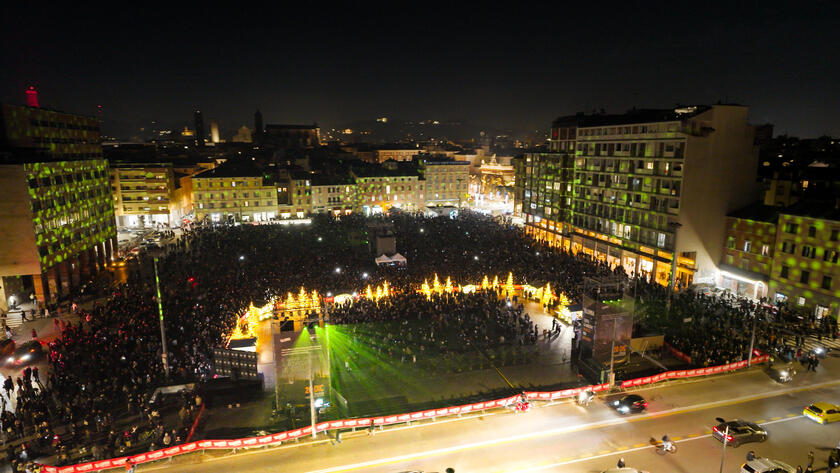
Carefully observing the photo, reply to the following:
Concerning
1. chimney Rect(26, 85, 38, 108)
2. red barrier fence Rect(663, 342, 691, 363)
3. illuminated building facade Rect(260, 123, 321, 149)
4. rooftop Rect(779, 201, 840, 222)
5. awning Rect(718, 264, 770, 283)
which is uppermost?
illuminated building facade Rect(260, 123, 321, 149)

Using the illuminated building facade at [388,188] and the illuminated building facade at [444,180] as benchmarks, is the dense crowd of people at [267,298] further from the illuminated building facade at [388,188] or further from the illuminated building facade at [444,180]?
the illuminated building facade at [444,180]

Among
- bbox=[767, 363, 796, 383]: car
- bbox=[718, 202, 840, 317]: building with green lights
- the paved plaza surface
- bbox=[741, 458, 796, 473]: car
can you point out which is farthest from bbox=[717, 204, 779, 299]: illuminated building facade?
bbox=[741, 458, 796, 473]: car

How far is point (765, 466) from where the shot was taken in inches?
581

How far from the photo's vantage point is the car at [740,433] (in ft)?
55.2

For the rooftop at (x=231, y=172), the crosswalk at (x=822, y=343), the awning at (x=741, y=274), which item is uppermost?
the rooftop at (x=231, y=172)

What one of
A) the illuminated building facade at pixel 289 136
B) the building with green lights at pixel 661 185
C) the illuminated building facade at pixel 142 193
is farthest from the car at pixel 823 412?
the illuminated building facade at pixel 289 136

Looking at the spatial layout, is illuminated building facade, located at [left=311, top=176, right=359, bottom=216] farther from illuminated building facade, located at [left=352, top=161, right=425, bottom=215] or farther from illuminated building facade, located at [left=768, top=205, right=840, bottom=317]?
illuminated building facade, located at [left=768, top=205, right=840, bottom=317]

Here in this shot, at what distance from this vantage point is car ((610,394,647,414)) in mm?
18938

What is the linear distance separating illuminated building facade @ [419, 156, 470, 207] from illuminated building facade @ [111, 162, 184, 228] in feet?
148

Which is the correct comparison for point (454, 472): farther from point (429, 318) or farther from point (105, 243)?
point (105, 243)

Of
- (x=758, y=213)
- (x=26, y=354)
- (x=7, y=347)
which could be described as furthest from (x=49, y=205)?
(x=758, y=213)

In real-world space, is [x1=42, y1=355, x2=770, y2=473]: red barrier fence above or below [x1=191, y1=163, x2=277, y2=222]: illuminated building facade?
below

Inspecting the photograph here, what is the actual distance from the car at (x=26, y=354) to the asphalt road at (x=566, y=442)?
15.0m

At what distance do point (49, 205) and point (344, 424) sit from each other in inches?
1273
